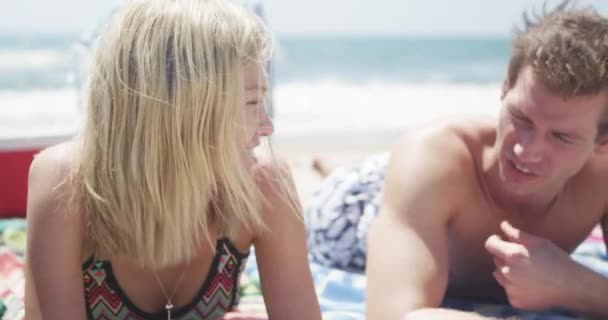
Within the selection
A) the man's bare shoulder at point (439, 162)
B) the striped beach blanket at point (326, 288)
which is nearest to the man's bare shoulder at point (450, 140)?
the man's bare shoulder at point (439, 162)

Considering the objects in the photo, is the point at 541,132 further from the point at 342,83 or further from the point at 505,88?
the point at 342,83

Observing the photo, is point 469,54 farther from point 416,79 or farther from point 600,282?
point 600,282

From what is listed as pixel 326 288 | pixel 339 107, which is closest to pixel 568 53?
pixel 326 288

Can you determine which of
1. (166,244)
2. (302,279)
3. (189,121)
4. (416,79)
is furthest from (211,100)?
(416,79)

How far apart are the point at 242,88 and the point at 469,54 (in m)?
28.0

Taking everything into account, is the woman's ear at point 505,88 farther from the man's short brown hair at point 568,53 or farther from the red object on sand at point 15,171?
the red object on sand at point 15,171

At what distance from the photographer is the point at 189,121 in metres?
1.69

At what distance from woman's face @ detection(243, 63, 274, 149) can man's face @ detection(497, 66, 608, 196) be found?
91cm

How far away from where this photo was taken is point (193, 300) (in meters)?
2.12

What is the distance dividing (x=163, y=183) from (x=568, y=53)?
137cm

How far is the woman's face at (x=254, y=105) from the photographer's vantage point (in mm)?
1746

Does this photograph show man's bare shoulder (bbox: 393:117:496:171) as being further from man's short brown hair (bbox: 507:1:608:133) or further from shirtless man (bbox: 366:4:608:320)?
man's short brown hair (bbox: 507:1:608:133)

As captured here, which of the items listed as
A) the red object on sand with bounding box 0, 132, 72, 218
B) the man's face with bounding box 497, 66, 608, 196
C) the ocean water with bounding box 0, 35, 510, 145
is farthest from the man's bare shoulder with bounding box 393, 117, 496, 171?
the ocean water with bounding box 0, 35, 510, 145

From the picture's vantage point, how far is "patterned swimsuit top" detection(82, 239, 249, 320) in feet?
6.46
